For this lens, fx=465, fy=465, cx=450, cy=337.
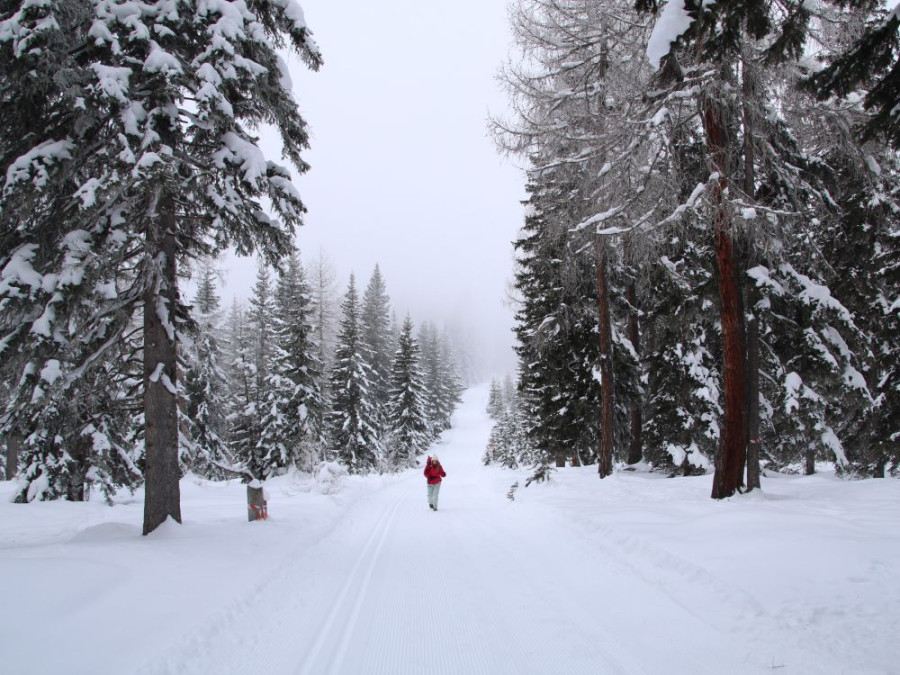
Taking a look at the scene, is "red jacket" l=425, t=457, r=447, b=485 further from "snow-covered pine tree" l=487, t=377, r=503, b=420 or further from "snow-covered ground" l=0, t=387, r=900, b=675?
"snow-covered pine tree" l=487, t=377, r=503, b=420

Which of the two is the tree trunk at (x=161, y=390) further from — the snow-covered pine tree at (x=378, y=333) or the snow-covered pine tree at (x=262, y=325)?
the snow-covered pine tree at (x=378, y=333)

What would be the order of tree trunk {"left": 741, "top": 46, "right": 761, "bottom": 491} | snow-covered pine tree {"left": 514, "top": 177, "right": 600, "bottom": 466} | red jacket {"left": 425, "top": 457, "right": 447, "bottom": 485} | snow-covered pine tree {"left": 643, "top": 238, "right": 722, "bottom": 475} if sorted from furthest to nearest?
snow-covered pine tree {"left": 514, "top": 177, "right": 600, "bottom": 466}
red jacket {"left": 425, "top": 457, "right": 447, "bottom": 485}
snow-covered pine tree {"left": 643, "top": 238, "right": 722, "bottom": 475}
tree trunk {"left": 741, "top": 46, "right": 761, "bottom": 491}

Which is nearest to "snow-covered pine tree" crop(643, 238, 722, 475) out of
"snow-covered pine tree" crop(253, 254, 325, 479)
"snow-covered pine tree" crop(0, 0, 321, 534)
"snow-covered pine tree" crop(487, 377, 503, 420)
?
"snow-covered pine tree" crop(0, 0, 321, 534)

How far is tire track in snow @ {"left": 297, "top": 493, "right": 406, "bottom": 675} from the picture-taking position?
4.13 metres

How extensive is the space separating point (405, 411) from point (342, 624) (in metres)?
34.3

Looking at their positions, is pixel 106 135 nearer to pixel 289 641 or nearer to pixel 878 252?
pixel 289 641

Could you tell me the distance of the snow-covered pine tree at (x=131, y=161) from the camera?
22.0ft

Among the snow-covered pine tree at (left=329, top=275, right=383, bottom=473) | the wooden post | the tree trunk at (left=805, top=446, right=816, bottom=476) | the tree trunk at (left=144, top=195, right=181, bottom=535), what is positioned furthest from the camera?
the snow-covered pine tree at (left=329, top=275, right=383, bottom=473)

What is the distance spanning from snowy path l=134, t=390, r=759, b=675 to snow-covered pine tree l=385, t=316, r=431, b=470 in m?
30.6

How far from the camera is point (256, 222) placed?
832 cm

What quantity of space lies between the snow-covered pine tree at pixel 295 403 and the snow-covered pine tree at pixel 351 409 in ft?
12.5

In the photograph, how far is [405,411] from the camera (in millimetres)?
39125

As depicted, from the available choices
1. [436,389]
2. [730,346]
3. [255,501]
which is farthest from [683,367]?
[436,389]

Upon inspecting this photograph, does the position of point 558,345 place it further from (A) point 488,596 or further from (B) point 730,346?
(A) point 488,596
